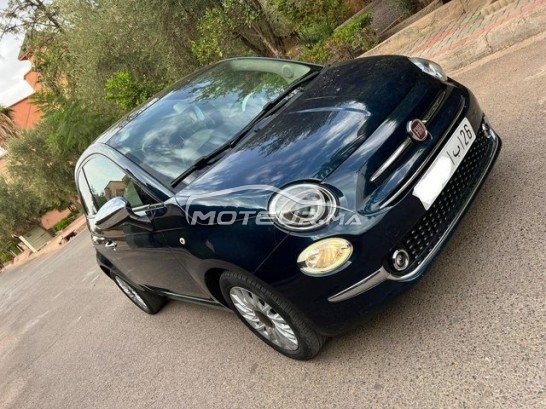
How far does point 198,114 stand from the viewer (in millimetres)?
3344

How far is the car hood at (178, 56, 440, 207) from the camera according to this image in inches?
94.0

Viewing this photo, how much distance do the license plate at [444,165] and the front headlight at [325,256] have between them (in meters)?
0.47

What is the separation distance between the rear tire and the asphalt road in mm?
106

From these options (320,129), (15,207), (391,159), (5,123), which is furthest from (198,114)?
(5,123)

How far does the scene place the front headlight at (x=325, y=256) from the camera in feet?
7.14

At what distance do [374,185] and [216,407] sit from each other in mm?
1774

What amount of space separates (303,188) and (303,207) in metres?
0.10

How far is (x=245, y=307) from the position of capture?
2787mm

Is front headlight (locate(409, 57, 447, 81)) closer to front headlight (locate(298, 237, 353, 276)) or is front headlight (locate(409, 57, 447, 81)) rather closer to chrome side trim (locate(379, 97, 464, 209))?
chrome side trim (locate(379, 97, 464, 209))

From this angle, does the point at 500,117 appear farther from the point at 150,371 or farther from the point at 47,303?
the point at 47,303

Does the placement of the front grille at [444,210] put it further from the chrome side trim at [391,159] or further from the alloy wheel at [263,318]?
the alloy wheel at [263,318]

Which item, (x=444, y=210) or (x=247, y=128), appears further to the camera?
(x=247, y=128)

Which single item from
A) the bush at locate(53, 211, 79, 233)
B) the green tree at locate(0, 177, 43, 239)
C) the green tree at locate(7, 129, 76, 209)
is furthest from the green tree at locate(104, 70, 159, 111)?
the bush at locate(53, 211, 79, 233)

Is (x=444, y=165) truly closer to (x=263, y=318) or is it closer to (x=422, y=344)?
(x=422, y=344)
